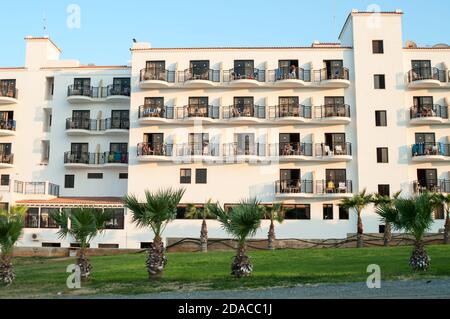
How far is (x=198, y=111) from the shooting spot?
41312 mm

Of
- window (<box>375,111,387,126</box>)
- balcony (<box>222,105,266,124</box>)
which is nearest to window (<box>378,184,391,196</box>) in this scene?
window (<box>375,111,387,126</box>)

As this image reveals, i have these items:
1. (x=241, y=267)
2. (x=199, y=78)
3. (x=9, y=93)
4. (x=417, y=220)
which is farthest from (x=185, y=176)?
(x=417, y=220)

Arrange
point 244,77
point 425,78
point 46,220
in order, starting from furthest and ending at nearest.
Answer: point 244,77
point 425,78
point 46,220

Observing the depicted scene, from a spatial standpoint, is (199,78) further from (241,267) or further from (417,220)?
(417,220)

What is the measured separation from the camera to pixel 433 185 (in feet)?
131

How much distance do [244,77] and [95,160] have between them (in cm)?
1422

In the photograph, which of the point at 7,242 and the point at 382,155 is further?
the point at 382,155

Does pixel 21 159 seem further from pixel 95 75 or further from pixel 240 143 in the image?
pixel 240 143

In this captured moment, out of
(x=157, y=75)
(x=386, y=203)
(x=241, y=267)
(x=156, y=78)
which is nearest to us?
(x=241, y=267)

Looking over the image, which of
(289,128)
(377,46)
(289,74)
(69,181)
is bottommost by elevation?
(69,181)

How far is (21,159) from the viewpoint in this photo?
145ft

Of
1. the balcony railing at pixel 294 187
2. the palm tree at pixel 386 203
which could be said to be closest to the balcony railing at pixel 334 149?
the balcony railing at pixel 294 187

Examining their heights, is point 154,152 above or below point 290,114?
below
